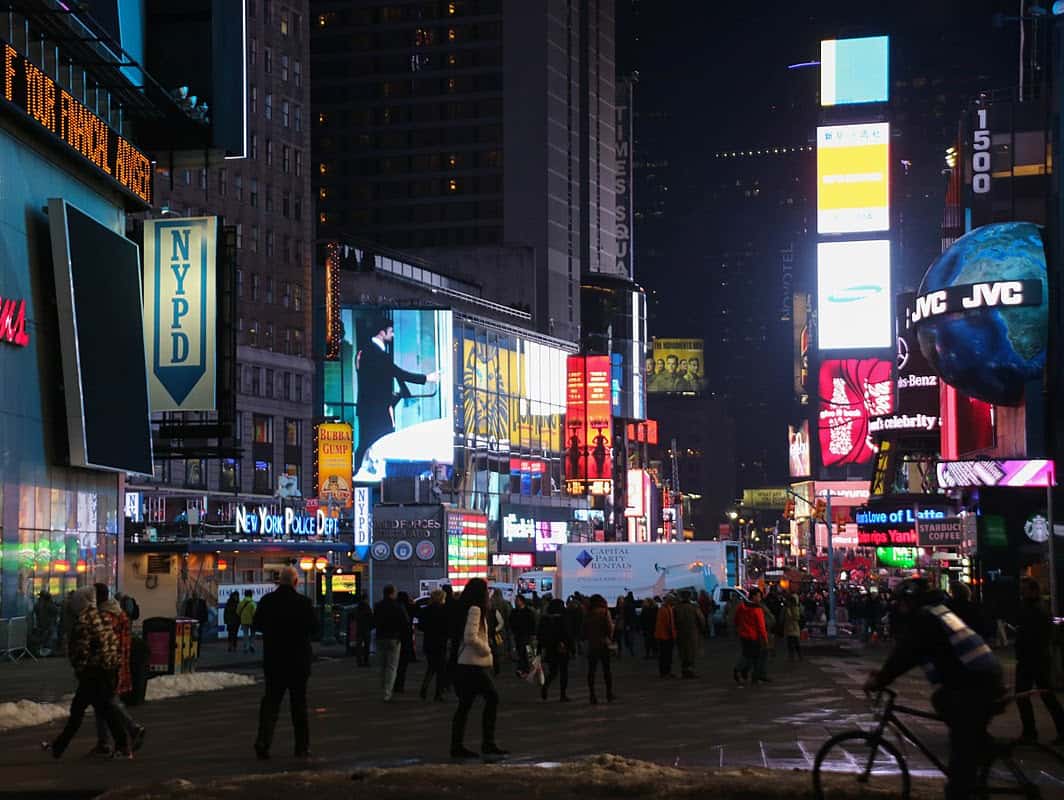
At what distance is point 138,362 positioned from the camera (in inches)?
1668

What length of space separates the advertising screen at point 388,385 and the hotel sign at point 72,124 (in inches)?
2685

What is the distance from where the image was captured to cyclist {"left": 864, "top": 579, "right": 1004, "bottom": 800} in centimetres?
1175

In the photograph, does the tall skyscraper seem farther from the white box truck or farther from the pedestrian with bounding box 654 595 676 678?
the pedestrian with bounding box 654 595 676 678

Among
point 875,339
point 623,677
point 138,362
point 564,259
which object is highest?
point 564,259

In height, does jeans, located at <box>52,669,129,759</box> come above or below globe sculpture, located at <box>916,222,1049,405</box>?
below

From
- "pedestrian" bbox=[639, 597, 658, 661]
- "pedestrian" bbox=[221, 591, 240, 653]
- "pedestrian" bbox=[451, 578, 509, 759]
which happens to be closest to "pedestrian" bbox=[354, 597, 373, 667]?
"pedestrian" bbox=[639, 597, 658, 661]

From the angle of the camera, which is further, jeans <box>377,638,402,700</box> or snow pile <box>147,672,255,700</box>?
snow pile <box>147,672,255,700</box>

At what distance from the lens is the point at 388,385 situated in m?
114

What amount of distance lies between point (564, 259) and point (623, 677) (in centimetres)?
11709

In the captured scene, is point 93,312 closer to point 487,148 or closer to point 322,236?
point 322,236

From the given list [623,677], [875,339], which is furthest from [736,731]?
[875,339]

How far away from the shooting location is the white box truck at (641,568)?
220 feet

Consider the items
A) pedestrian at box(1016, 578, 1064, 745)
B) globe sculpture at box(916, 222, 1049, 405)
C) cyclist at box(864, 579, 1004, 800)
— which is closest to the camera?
cyclist at box(864, 579, 1004, 800)

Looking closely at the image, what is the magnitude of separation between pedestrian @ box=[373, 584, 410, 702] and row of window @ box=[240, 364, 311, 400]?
235ft
